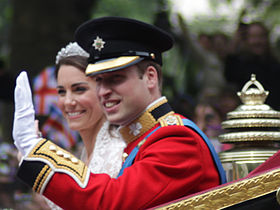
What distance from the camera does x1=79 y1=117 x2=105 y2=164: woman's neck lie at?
4.80 meters

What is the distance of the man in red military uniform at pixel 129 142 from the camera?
3328 millimetres

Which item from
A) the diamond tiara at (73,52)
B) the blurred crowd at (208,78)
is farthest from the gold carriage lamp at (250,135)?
the blurred crowd at (208,78)

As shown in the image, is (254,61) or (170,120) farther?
(254,61)

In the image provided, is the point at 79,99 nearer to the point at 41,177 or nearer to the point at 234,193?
the point at 41,177

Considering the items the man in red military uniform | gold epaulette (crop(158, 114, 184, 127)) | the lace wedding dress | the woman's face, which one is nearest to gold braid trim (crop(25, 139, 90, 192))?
the man in red military uniform

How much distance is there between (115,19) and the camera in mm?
3859

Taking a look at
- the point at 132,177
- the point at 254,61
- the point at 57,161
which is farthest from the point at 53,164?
the point at 254,61

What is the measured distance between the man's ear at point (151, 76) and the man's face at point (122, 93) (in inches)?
1.3

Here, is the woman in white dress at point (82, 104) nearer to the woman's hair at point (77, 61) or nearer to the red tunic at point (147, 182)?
the woman's hair at point (77, 61)

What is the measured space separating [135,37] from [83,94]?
94cm

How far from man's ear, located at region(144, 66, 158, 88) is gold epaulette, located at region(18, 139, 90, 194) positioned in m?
0.74

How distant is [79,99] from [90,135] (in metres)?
0.31

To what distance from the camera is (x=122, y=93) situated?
378cm

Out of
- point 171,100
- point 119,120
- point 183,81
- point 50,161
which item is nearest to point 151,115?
point 119,120
